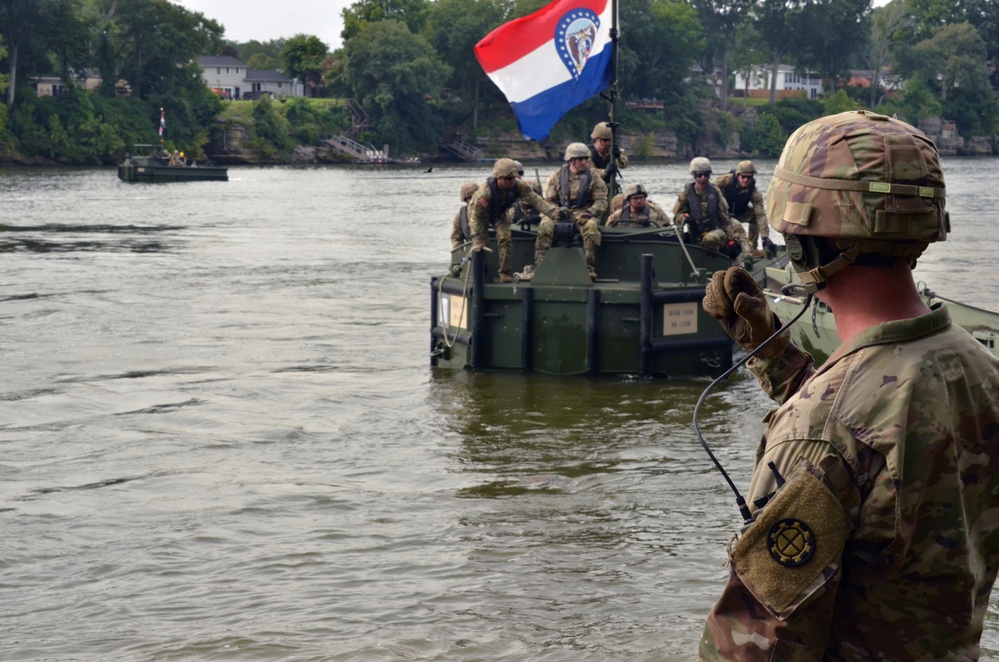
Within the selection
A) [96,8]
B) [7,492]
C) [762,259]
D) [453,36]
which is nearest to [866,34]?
[453,36]

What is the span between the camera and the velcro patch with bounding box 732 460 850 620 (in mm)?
2287

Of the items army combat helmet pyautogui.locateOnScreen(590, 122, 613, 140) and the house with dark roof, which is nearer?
army combat helmet pyautogui.locateOnScreen(590, 122, 613, 140)

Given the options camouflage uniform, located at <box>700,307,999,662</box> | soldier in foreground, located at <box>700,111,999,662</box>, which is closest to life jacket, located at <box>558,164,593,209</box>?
soldier in foreground, located at <box>700,111,999,662</box>

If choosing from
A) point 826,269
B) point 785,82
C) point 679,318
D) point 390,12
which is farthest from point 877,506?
point 785,82

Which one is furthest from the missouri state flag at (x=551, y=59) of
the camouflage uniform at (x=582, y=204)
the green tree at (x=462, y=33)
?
the green tree at (x=462, y=33)

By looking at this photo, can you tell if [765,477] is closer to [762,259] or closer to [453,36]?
[762,259]

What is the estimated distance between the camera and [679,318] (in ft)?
44.8

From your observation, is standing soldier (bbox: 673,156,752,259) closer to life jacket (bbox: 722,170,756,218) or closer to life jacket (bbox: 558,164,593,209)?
life jacket (bbox: 558,164,593,209)

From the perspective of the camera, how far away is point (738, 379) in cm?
1478

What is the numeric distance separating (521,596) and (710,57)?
151145 mm

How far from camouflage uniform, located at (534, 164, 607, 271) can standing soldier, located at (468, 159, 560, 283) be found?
0.29 meters

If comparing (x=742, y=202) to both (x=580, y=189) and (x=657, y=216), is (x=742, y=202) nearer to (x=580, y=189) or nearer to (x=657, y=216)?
(x=657, y=216)

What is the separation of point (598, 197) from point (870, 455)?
40.3 ft

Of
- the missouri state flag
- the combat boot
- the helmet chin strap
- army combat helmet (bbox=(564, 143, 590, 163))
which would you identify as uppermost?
the missouri state flag
